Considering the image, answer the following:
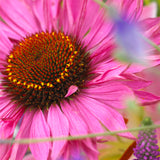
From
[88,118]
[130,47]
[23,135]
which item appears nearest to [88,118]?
[88,118]

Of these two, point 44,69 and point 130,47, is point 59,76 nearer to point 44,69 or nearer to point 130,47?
point 44,69

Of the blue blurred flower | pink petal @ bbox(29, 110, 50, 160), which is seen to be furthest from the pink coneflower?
the blue blurred flower

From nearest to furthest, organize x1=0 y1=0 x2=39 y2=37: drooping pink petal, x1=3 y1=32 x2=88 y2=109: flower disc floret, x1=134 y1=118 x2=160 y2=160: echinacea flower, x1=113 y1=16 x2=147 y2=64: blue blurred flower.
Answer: x1=113 y1=16 x2=147 y2=64: blue blurred flower < x1=134 y1=118 x2=160 y2=160: echinacea flower < x1=3 y1=32 x2=88 y2=109: flower disc floret < x1=0 y1=0 x2=39 y2=37: drooping pink petal

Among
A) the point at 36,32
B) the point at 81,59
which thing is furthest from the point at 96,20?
the point at 36,32

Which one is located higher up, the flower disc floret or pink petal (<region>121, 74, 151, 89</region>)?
the flower disc floret

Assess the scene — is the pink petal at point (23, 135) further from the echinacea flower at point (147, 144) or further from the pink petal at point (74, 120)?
the echinacea flower at point (147, 144)

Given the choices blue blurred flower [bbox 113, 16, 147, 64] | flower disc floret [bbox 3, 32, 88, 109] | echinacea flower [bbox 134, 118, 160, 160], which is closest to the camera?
blue blurred flower [bbox 113, 16, 147, 64]

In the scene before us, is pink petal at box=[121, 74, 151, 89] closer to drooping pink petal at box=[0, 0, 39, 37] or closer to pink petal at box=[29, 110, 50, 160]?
pink petal at box=[29, 110, 50, 160]

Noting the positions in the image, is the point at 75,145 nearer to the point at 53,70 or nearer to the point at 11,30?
the point at 53,70
